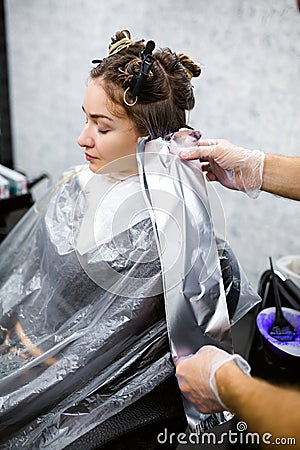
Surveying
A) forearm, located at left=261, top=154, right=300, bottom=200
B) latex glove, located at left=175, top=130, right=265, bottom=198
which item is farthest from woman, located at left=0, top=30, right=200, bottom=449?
forearm, located at left=261, top=154, right=300, bottom=200

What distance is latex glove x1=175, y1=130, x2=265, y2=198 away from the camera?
3.78 ft

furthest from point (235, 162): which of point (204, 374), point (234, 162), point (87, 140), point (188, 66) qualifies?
point (204, 374)

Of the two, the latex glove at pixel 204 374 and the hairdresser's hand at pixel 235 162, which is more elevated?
the hairdresser's hand at pixel 235 162

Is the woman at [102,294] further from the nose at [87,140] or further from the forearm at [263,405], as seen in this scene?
the forearm at [263,405]

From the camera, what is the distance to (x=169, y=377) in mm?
1032

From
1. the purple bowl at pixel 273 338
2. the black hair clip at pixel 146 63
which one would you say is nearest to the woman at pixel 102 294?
the black hair clip at pixel 146 63

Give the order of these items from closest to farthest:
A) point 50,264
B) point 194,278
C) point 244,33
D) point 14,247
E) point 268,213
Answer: point 194,278
point 50,264
point 14,247
point 244,33
point 268,213

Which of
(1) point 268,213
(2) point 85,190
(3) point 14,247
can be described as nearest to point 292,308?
(1) point 268,213

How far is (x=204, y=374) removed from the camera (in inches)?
34.6

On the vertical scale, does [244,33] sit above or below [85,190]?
above

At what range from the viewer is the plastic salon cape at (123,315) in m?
0.98

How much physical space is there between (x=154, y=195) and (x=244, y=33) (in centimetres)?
96

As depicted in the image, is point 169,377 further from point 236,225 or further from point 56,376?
point 236,225

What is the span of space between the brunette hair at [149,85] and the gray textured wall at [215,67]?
649 mm
